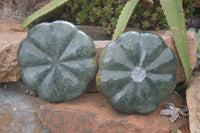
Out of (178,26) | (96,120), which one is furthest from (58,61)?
(178,26)

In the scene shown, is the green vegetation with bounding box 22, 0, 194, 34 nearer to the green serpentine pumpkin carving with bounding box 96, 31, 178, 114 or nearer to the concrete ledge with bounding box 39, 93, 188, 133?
the green serpentine pumpkin carving with bounding box 96, 31, 178, 114

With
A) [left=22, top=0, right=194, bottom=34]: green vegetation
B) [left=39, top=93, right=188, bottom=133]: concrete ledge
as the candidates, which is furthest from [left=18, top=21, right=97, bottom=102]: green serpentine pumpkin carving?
[left=22, top=0, right=194, bottom=34]: green vegetation

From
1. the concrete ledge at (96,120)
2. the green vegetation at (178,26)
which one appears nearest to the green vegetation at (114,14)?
the green vegetation at (178,26)

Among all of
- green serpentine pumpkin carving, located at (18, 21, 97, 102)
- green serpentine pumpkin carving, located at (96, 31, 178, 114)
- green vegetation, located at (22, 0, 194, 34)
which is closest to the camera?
green serpentine pumpkin carving, located at (96, 31, 178, 114)

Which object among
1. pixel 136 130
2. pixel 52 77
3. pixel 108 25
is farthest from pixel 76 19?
pixel 136 130

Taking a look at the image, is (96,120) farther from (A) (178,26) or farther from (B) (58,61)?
(A) (178,26)
